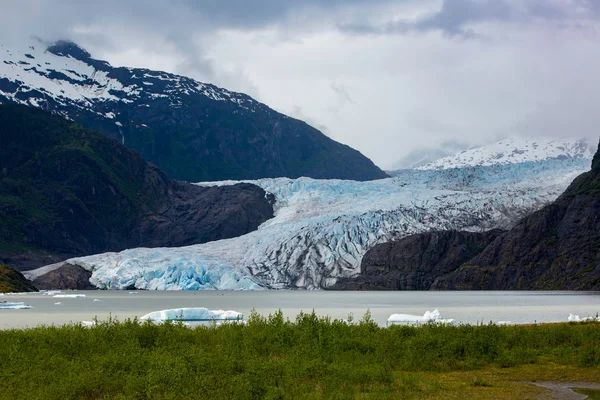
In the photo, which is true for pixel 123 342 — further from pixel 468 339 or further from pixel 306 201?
pixel 306 201

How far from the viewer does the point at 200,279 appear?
361ft

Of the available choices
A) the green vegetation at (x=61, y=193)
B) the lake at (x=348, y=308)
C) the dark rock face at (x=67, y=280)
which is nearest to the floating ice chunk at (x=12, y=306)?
the lake at (x=348, y=308)

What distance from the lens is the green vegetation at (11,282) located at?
297 ft

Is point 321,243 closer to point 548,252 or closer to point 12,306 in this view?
point 548,252

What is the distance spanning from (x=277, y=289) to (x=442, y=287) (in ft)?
90.2

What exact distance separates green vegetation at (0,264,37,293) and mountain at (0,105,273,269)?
190 ft

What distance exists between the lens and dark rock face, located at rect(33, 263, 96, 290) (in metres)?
121

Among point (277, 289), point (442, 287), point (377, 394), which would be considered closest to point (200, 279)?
point (277, 289)

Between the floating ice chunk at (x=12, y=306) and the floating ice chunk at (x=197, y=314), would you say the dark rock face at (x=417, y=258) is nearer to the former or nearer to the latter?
the floating ice chunk at (x=12, y=306)

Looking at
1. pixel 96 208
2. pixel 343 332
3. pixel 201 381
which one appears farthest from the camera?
pixel 96 208

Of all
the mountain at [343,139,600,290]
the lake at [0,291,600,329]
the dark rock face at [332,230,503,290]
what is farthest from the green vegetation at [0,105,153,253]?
the lake at [0,291,600,329]

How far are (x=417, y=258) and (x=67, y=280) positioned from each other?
2339 inches

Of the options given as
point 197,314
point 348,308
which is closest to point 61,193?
point 348,308

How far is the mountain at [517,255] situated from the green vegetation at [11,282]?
50483 millimetres
